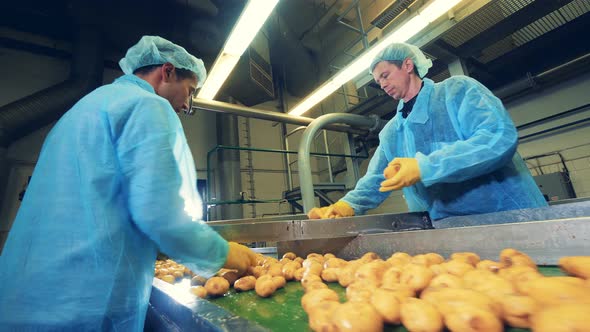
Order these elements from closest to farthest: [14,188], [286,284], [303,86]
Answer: [286,284]
[14,188]
[303,86]

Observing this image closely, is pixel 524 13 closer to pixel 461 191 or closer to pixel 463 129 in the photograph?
pixel 463 129

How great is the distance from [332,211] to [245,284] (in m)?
1.16

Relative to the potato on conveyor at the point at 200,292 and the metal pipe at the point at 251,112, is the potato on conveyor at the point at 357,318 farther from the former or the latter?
the metal pipe at the point at 251,112

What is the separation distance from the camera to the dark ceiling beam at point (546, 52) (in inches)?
124

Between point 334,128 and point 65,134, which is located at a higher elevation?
point 334,128

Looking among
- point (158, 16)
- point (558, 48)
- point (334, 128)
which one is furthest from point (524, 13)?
point (158, 16)

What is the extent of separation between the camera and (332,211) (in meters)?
2.12

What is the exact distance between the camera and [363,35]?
3.97 m

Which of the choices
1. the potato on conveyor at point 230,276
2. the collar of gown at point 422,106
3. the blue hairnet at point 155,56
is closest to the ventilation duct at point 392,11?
the collar of gown at point 422,106

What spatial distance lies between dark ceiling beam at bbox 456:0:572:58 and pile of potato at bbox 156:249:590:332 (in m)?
3.22

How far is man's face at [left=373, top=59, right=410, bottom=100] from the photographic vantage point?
2035 millimetres

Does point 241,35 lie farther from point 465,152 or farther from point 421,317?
point 421,317

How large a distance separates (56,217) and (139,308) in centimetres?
41

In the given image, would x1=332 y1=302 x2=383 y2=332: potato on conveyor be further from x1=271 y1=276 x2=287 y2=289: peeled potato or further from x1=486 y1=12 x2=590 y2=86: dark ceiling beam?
x1=486 y1=12 x2=590 y2=86: dark ceiling beam
